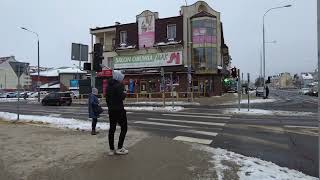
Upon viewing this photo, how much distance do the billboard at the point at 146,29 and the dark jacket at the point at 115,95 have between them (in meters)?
46.6

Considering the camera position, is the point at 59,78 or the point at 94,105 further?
the point at 59,78

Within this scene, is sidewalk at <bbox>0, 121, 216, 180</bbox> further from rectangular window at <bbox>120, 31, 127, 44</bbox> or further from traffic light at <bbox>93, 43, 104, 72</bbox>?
rectangular window at <bbox>120, 31, 127, 44</bbox>

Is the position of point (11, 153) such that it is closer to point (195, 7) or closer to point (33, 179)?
point (33, 179)

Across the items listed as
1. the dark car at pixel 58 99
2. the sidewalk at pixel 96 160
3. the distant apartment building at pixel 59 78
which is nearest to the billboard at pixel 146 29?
the dark car at pixel 58 99

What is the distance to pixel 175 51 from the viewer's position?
2079 inches

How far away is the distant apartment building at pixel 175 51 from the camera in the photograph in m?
52.0

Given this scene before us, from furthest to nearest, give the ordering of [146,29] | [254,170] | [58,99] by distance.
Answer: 1. [146,29]
2. [58,99]
3. [254,170]

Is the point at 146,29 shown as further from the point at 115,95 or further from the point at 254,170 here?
the point at 254,170

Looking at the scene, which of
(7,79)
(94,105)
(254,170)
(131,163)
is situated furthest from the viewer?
(7,79)

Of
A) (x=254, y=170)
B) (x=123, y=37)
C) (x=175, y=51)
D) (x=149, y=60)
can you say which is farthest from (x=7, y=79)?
(x=254, y=170)

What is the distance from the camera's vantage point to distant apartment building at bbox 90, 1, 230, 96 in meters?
52.0

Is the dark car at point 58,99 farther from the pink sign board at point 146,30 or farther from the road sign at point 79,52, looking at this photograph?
the road sign at point 79,52

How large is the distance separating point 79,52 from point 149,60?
3898cm

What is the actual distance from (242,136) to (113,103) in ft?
19.7
